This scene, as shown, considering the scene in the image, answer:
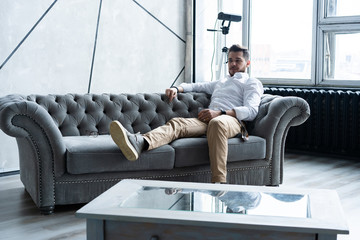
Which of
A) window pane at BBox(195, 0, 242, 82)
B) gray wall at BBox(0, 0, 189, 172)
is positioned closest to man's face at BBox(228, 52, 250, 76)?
gray wall at BBox(0, 0, 189, 172)

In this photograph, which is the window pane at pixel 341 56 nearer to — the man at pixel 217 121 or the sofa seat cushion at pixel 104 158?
the man at pixel 217 121

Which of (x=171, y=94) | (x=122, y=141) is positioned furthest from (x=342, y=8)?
(x=122, y=141)

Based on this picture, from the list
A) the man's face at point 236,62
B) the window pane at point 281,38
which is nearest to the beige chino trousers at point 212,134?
the man's face at point 236,62

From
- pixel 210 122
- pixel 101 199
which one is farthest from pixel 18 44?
pixel 101 199

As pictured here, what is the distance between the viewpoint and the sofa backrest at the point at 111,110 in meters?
3.75

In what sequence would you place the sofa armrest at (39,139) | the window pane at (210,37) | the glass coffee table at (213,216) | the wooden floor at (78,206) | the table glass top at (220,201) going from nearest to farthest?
the glass coffee table at (213,216)
the table glass top at (220,201)
the wooden floor at (78,206)
the sofa armrest at (39,139)
the window pane at (210,37)

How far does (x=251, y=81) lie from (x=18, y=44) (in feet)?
6.49

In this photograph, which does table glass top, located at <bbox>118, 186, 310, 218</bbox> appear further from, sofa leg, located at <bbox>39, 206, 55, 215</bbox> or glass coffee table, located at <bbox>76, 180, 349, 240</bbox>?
sofa leg, located at <bbox>39, 206, 55, 215</bbox>

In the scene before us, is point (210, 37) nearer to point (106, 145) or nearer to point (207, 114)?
point (207, 114)

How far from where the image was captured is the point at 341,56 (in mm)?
5418

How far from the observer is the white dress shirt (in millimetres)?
3959

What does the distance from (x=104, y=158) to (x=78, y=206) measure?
42 centimetres

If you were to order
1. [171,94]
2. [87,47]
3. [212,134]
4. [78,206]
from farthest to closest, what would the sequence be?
1. [87,47]
2. [171,94]
3. [212,134]
4. [78,206]

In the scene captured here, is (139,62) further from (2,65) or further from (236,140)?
(236,140)
